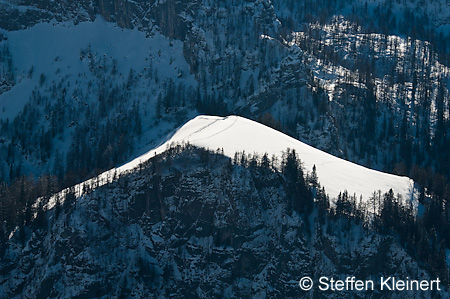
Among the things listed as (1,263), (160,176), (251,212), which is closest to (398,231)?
(251,212)

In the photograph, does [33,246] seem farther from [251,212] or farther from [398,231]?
[398,231]

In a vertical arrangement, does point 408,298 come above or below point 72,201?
below

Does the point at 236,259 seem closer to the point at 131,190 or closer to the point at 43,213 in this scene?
the point at 131,190

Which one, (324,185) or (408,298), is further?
(324,185)

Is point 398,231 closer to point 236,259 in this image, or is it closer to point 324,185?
point 324,185

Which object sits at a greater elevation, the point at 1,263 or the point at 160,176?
the point at 160,176

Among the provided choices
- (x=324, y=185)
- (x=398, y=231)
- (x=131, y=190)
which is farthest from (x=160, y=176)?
(x=398, y=231)
